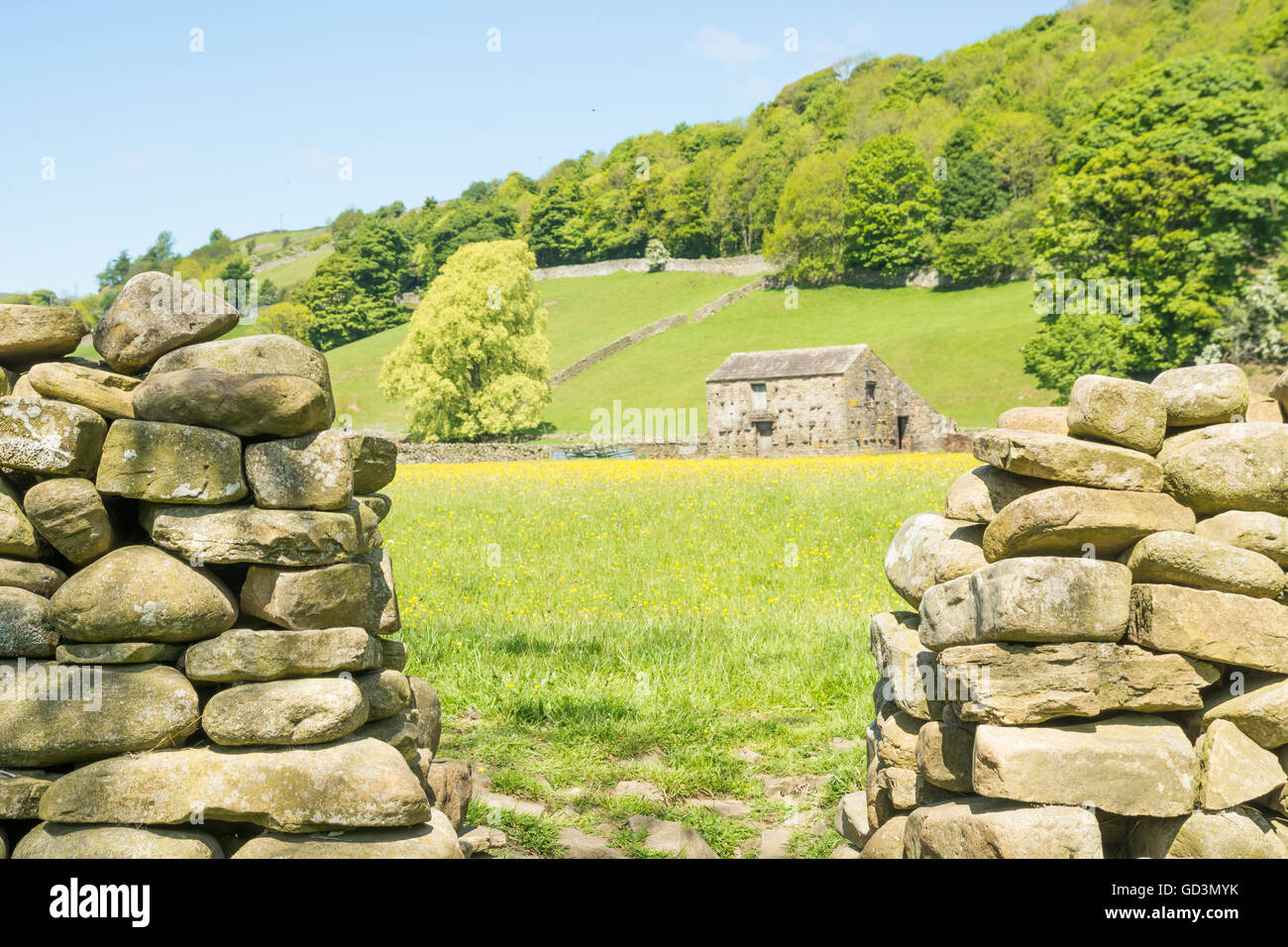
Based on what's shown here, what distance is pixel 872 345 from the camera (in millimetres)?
63938

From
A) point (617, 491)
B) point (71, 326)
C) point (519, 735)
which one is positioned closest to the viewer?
point (71, 326)

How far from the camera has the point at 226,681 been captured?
421cm

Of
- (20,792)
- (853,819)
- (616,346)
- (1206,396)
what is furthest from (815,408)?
(20,792)

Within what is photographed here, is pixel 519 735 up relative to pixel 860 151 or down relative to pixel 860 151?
down

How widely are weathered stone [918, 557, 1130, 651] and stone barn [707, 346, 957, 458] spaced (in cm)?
3802

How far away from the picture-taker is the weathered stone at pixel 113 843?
3838 millimetres

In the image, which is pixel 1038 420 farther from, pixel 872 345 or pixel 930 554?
pixel 872 345

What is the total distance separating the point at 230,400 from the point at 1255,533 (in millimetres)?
4987

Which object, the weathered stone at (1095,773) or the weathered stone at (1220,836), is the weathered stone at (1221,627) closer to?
the weathered stone at (1095,773)

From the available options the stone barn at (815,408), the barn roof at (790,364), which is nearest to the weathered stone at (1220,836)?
the stone barn at (815,408)

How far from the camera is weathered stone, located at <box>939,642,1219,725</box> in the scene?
420 centimetres
